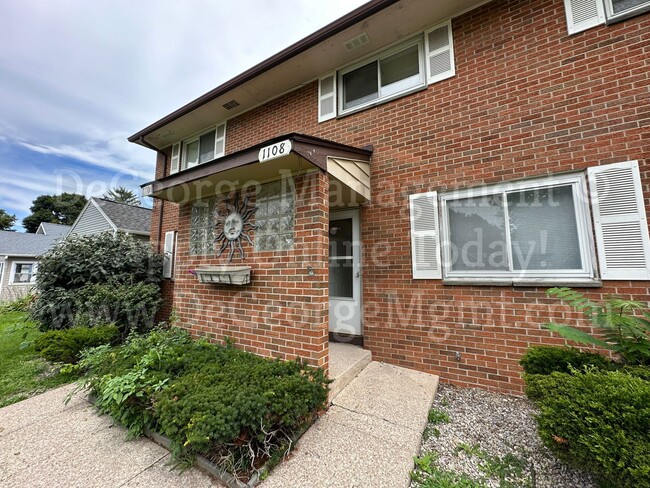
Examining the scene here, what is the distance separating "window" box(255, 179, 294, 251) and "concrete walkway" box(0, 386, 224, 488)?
7.02ft

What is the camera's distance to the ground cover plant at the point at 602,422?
4.60 ft

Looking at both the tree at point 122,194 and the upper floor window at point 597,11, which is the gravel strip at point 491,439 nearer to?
the upper floor window at point 597,11

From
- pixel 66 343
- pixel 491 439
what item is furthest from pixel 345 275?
pixel 66 343

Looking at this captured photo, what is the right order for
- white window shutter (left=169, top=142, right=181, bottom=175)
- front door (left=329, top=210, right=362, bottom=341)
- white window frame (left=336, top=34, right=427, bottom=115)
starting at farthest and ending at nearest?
white window shutter (left=169, top=142, right=181, bottom=175) < front door (left=329, top=210, right=362, bottom=341) < white window frame (left=336, top=34, right=427, bottom=115)

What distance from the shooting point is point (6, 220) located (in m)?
34.8

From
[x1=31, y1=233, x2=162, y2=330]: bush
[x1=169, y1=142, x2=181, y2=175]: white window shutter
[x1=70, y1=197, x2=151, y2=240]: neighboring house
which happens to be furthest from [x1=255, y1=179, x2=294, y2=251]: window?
[x1=70, y1=197, x2=151, y2=240]: neighboring house

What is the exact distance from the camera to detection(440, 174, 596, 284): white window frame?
9.23ft

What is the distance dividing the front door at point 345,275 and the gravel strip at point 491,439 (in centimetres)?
158

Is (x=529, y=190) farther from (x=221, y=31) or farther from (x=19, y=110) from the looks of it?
(x=19, y=110)

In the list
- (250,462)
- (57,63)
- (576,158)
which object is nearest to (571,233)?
(576,158)

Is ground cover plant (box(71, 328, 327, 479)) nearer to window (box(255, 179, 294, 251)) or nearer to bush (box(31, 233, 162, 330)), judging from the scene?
window (box(255, 179, 294, 251))

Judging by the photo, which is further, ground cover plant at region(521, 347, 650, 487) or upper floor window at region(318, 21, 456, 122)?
upper floor window at region(318, 21, 456, 122)

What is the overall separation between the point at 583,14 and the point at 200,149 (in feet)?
24.7

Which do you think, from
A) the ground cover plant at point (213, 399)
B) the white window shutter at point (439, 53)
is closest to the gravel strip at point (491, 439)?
the ground cover plant at point (213, 399)
